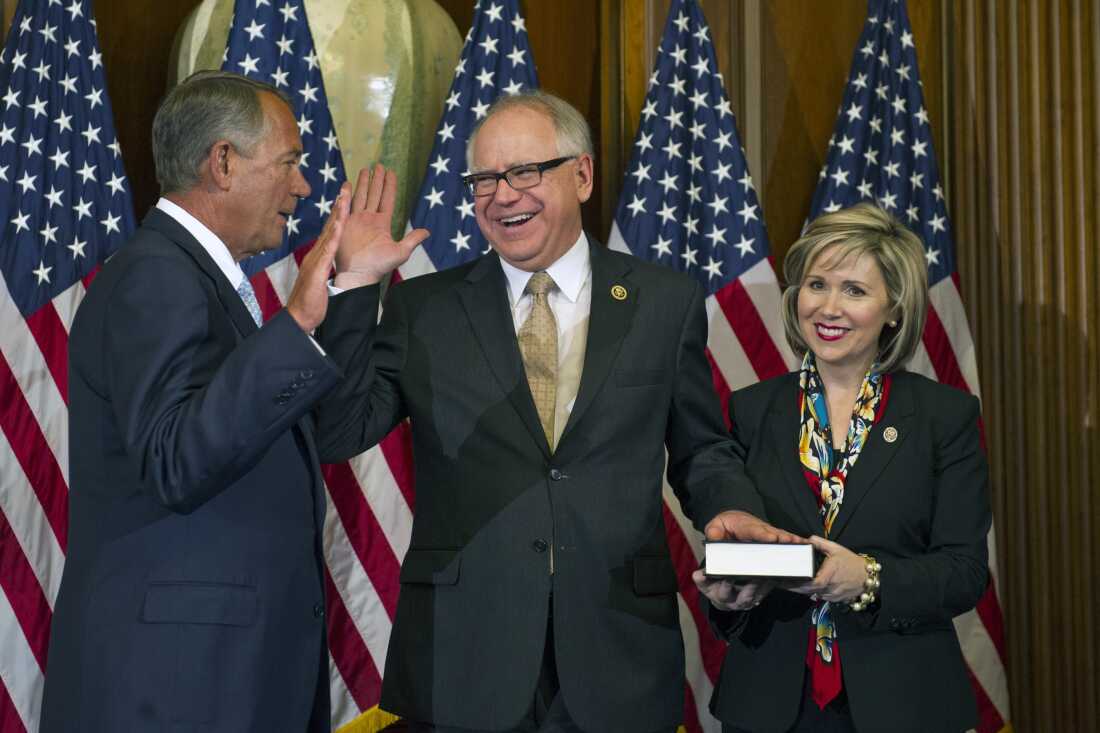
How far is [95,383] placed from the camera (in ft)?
6.45

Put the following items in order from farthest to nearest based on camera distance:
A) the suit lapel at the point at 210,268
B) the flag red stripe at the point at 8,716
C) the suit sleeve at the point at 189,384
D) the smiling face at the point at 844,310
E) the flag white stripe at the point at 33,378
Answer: the flag white stripe at the point at 33,378 → the flag red stripe at the point at 8,716 → the smiling face at the point at 844,310 → the suit lapel at the point at 210,268 → the suit sleeve at the point at 189,384

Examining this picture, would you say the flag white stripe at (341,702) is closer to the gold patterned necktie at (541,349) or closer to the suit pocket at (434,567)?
the suit pocket at (434,567)

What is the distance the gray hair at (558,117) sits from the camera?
2.61 m

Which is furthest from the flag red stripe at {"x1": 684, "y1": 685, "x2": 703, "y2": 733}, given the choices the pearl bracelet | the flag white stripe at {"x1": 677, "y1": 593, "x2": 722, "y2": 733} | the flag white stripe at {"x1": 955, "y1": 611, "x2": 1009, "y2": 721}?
the pearl bracelet

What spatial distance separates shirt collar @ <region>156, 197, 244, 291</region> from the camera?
211cm

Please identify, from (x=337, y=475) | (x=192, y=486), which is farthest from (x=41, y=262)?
(x=192, y=486)

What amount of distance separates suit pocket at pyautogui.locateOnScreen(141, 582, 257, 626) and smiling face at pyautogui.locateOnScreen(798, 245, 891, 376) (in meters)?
1.35

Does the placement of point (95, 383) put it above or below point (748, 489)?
above

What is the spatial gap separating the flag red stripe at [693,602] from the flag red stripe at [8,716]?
6.15 feet

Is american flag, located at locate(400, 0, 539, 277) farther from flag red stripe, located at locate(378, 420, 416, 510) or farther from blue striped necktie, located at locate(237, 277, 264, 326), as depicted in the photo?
blue striped necktie, located at locate(237, 277, 264, 326)

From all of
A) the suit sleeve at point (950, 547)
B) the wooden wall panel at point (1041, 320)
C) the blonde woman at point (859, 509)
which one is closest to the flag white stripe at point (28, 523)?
the blonde woman at point (859, 509)

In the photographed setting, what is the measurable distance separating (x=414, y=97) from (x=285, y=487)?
2.18 metres

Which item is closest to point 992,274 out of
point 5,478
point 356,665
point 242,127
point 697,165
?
point 697,165

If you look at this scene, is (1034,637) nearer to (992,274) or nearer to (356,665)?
(992,274)
